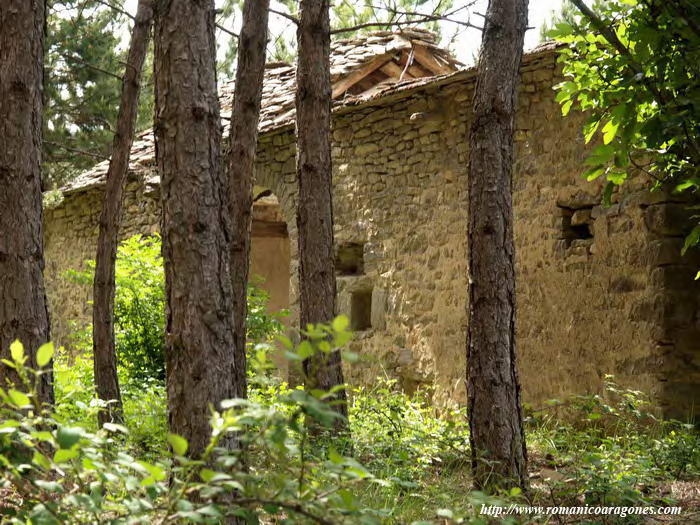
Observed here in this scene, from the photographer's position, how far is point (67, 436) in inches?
81.5

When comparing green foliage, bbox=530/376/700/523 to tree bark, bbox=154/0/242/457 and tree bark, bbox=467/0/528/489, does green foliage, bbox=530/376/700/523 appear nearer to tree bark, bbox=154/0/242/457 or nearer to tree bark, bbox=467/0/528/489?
tree bark, bbox=467/0/528/489

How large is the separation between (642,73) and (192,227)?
7.39ft

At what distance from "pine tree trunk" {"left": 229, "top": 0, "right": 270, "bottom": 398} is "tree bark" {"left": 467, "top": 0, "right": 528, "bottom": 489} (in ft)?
6.46

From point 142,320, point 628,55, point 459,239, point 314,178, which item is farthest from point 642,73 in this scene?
point 142,320

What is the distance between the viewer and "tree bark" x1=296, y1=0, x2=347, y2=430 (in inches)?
240

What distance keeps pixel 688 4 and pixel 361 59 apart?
21.6 feet

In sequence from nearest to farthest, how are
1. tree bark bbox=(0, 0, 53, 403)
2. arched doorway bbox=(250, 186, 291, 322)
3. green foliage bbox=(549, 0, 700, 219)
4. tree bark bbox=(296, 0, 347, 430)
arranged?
tree bark bbox=(0, 0, 53, 403) < green foliage bbox=(549, 0, 700, 219) < tree bark bbox=(296, 0, 347, 430) < arched doorway bbox=(250, 186, 291, 322)

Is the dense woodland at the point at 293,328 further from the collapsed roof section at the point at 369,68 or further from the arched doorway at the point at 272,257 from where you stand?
the arched doorway at the point at 272,257

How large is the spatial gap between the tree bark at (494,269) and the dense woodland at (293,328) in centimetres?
1

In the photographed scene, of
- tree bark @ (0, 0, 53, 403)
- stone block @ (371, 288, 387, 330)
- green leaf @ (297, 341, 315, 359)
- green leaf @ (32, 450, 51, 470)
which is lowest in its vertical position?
stone block @ (371, 288, 387, 330)

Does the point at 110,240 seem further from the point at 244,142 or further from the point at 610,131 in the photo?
the point at 610,131

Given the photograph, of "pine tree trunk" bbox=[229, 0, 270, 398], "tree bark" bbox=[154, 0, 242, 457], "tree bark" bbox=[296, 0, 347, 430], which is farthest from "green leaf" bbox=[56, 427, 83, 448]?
"tree bark" bbox=[296, 0, 347, 430]

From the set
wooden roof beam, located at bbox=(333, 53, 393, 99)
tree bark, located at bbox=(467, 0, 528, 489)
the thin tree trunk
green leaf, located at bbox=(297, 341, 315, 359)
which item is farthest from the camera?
wooden roof beam, located at bbox=(333, 53, 393, 99)

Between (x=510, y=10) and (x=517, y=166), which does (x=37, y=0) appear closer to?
(x=510, y=10)
